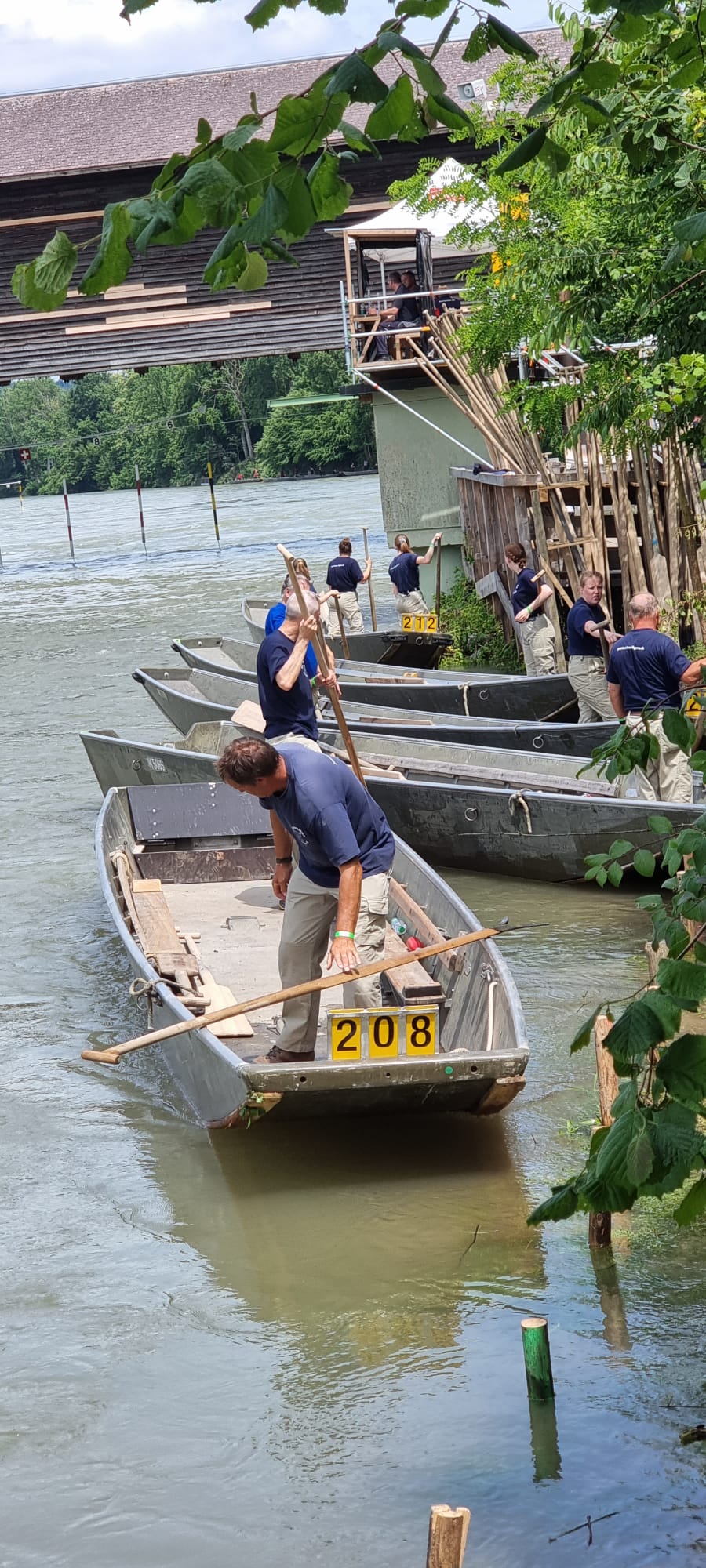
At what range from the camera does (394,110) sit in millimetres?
2598

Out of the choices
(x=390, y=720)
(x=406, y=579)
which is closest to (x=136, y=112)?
(x=406, y=579)

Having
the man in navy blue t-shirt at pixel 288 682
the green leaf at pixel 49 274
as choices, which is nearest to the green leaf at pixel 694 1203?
the green leaf at pixel 49 274

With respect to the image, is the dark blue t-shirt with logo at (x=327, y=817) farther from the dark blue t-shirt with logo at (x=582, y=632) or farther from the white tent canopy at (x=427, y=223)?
the white tent canopy at (x=427, y=223)

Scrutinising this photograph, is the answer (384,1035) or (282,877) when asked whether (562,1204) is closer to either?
(384,1035)

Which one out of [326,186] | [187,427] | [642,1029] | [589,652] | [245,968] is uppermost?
[187,427]

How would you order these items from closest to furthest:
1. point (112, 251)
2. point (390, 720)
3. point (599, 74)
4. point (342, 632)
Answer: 1. point (112, 251)
2. point (599, 74)
3. point (390, 720)
4. point (342, 632)

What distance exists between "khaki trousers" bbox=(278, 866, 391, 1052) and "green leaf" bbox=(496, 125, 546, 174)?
4130 millimetres

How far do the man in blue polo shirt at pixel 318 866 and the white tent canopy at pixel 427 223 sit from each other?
10.5 metres

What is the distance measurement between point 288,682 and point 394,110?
20.8 feet

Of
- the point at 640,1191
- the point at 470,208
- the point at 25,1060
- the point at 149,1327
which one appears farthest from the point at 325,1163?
the point at 470,208

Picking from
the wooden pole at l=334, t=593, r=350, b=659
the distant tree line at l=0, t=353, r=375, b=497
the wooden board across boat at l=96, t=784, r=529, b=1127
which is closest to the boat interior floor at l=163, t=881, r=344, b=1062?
the wooden board across boat at l=96, t=784, r=529, b=1127

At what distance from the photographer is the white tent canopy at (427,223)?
1606cm

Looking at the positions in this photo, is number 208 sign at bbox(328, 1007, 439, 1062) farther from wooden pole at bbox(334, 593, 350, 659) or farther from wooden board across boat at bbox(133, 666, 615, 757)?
wooden pole at bbox(334, 593, 350, 659)

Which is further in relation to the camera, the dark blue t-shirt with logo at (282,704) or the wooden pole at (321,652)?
the dark blue t-shirt with logo at (282,704)
